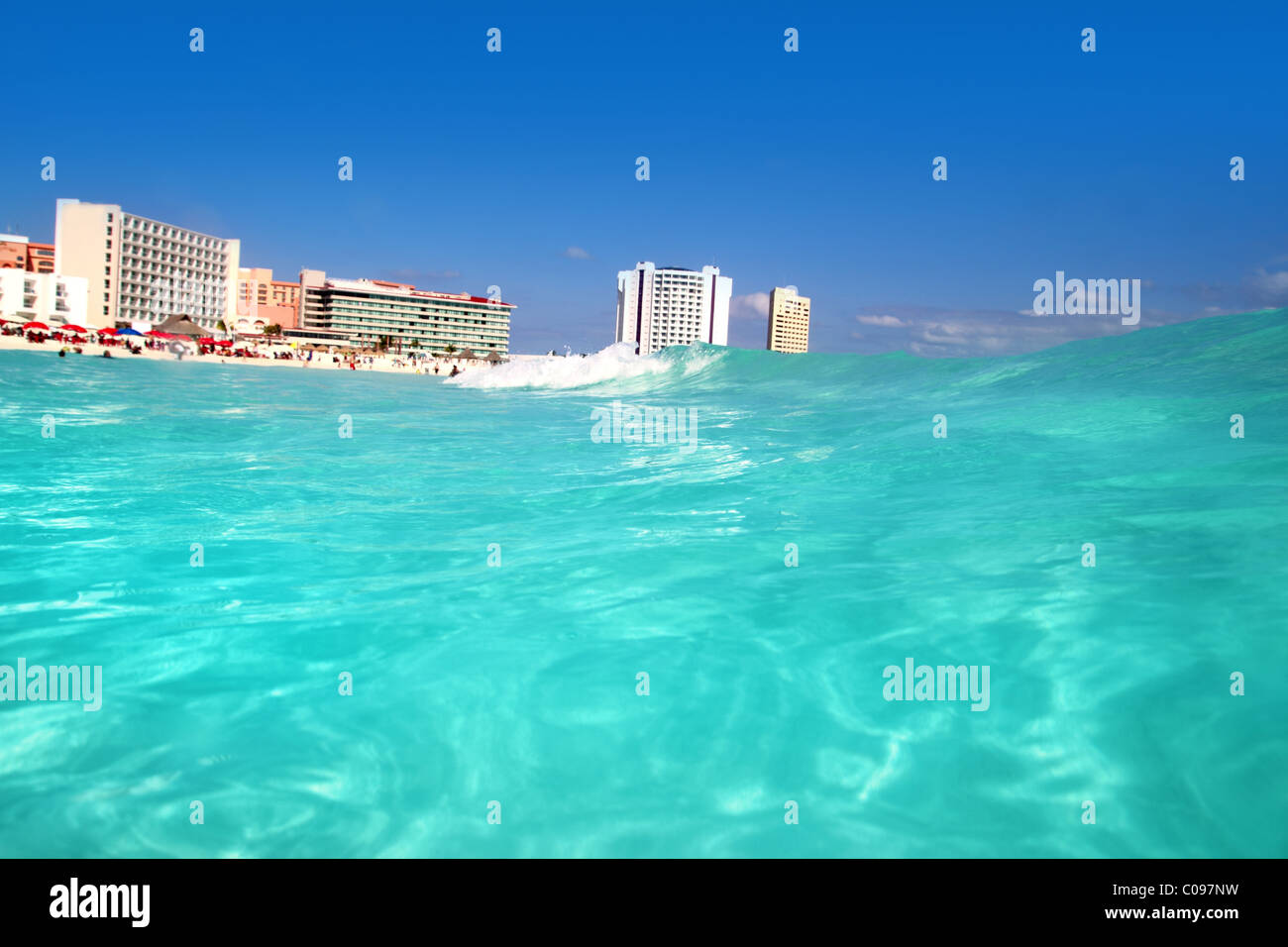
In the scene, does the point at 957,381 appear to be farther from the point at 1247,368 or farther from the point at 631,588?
the point at 631,588

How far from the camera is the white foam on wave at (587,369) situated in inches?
1747

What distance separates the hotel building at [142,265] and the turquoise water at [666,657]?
391ft

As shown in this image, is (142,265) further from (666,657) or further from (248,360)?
(666,657)

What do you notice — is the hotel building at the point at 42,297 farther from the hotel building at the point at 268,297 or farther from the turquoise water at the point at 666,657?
the turquoise water at the point at 666,657

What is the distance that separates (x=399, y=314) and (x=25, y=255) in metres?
58.9

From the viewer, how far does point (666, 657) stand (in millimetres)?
5367

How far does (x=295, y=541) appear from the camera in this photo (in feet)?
26.9

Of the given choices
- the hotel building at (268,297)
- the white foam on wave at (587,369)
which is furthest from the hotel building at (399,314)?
the white foam on wave at (587,369)

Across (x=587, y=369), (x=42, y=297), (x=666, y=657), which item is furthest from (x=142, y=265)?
(x=666, y=657)

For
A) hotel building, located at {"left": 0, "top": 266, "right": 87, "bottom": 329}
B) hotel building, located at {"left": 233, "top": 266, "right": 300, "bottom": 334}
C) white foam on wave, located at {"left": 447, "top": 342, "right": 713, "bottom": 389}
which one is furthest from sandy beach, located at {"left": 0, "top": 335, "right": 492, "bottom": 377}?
hotel building, located at {"left": 233, "top": 266, "right": 300, "bottom": 334}

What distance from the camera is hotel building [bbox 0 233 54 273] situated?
12794cm

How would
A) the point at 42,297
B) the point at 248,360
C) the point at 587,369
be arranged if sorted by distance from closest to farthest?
1. the point at 587,369
2. the point at 248,360
3. the point at 42,297
